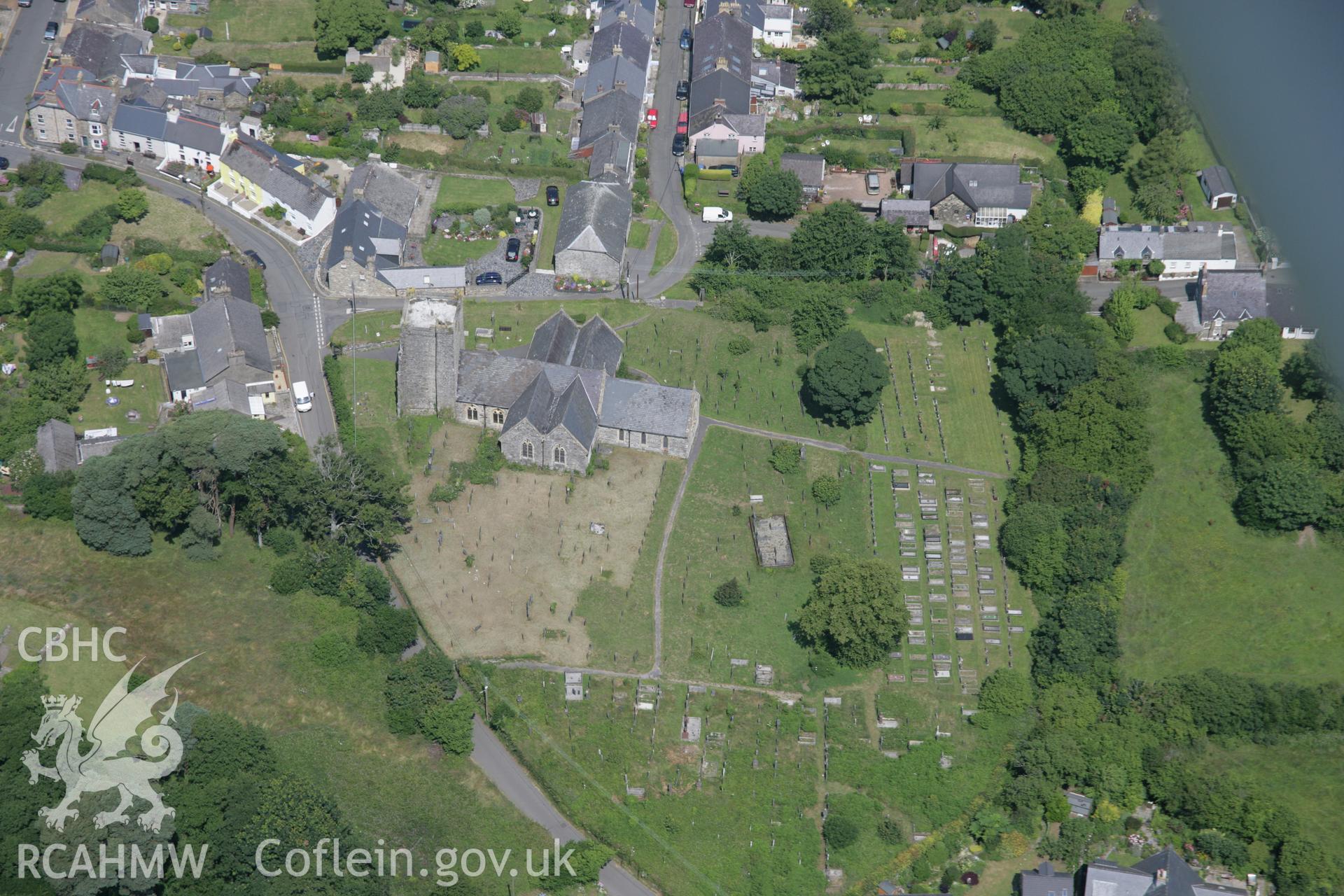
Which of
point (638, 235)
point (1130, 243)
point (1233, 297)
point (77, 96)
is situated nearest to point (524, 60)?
point (638, 235)

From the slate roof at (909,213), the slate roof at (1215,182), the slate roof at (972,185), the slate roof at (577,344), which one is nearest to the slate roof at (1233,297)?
the slate roof at (1215,182)

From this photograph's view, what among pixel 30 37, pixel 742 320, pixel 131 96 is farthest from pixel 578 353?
pixel 30 37

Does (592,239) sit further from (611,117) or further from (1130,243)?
(1130,243)

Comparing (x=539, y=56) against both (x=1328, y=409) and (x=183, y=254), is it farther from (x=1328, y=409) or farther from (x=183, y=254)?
(x=1328, y=409)

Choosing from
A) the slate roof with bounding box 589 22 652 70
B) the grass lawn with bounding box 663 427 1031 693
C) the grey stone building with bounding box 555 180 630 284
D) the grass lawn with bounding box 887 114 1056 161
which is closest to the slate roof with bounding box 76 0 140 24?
the slate roof with bounding box 589 22 652 70

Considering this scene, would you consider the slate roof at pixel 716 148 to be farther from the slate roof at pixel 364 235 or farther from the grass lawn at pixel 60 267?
the grass lawn at pixel 60 267

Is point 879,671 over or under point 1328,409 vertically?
under
